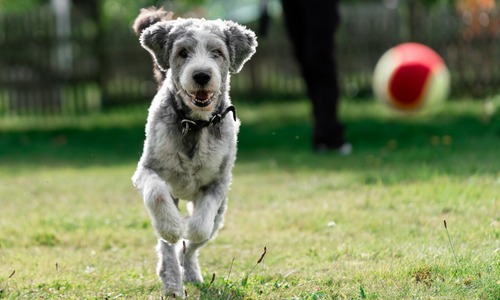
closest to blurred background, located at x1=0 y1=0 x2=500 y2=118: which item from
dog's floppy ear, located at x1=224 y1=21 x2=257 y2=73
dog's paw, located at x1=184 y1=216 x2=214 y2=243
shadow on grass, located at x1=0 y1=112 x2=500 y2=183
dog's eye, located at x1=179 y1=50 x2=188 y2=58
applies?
shadow on grass, located at x1=0 y1=112 x2=500 y2=183

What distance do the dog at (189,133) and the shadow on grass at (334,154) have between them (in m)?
2.96

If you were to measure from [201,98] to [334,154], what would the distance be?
190 inches

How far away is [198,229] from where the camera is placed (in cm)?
338

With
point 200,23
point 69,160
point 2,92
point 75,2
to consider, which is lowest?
point 69,160

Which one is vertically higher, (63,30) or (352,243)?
(63,30)

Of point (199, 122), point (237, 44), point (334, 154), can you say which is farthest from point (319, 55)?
point (199, 122)

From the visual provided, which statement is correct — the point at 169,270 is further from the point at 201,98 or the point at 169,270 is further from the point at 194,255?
the point at 201,98

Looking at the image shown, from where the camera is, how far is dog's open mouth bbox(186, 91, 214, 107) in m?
3.44

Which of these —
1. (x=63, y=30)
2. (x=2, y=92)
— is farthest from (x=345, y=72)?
(x=2, y=92)

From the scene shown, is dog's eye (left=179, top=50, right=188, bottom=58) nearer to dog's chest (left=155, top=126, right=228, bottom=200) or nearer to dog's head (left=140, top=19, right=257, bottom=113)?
dog's head (left=140, top=19, right=257, bottom=113)

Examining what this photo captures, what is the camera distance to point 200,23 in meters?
3.71

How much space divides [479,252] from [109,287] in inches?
95.3

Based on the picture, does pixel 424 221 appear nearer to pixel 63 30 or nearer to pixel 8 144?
pixel 8 144

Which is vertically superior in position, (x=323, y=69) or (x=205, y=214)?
(x=323, y=69)
